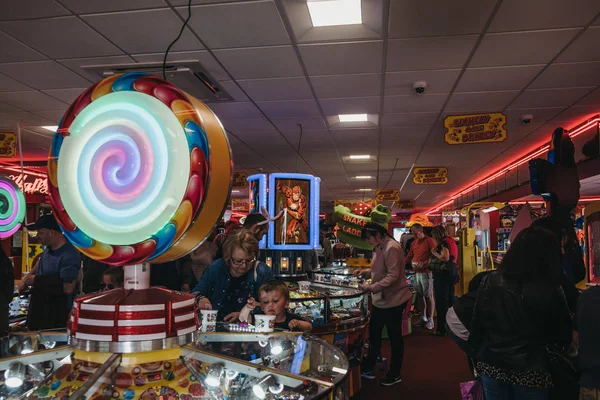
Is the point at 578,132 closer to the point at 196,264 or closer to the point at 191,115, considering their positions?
the point at 196,264

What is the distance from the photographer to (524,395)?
8.31 ft

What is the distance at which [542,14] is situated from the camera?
377 centimetres

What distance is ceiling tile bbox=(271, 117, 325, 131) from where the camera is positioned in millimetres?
7102

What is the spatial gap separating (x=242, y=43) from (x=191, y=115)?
3545 mm

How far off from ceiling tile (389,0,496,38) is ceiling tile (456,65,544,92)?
1.07 meters

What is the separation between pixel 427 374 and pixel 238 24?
13.9ft

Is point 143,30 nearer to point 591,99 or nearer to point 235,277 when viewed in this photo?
point 235,277

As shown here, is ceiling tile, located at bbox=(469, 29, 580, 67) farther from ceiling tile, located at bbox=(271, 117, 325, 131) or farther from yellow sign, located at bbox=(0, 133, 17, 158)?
yellow sign, located at bbox=(0, 133, 17, 158)

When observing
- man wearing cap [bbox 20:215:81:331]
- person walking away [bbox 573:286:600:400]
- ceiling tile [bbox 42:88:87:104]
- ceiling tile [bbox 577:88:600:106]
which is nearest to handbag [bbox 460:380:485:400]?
person walking away [bbox 573:286:600:400]

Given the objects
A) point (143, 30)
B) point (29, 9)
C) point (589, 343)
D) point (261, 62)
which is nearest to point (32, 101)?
point (29, 9)

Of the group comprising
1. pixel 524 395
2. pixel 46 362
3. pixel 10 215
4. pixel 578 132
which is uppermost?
pixel 578 132

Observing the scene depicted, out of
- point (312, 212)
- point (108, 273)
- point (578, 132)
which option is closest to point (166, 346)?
point (108, 273)

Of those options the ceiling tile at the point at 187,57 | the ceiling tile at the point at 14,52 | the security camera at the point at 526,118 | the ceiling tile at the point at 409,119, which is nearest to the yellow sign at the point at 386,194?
the ceiling tile at the point at 409,119

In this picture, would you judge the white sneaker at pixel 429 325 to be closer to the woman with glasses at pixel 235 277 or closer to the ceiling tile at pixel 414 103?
the ceiling tile at pixel 414 103
